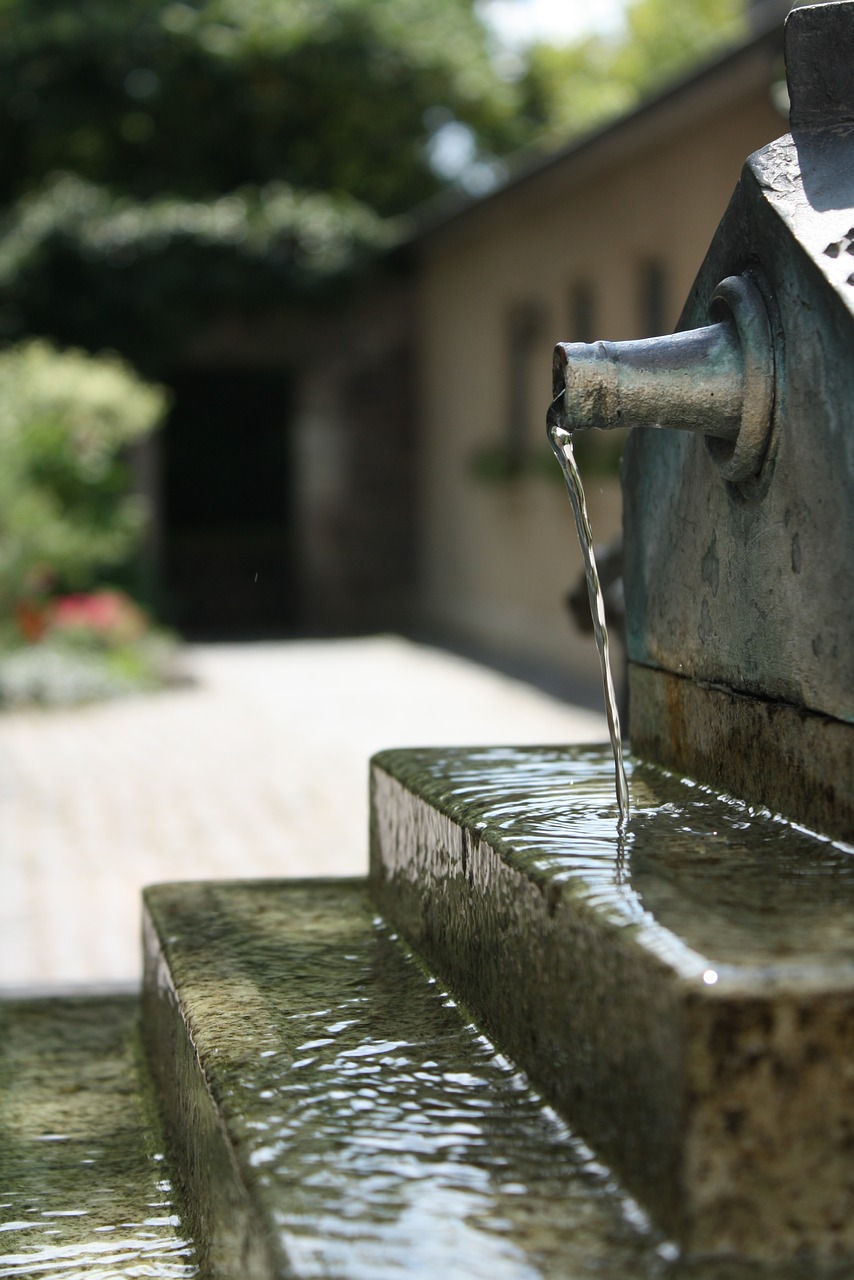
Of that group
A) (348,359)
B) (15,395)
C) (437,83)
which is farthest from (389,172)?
(15,395)

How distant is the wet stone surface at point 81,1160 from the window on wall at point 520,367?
10596 millimetres

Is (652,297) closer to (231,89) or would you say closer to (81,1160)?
(81,1160)

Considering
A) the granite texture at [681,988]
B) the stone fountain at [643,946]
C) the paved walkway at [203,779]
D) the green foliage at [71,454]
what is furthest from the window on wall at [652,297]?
the granite texture at [681,988]

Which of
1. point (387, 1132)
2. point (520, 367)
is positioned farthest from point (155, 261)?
point (387, 1132)

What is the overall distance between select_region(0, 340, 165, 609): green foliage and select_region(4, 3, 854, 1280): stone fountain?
9.76 m

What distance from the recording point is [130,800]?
726cm

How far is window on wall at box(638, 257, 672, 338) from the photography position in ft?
35.2

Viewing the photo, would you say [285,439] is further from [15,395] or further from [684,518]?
[684,518]

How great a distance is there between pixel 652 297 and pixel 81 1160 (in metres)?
9.55

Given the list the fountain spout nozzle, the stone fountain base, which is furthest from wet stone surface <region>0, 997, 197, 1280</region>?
the fountain spout nozzle

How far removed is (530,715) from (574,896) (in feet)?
26.8

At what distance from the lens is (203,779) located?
25.5ft

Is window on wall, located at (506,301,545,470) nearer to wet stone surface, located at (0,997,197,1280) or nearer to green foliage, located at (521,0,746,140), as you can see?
wet stone surface, located at (0,997,197,1280)

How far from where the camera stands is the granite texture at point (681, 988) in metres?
1.29
